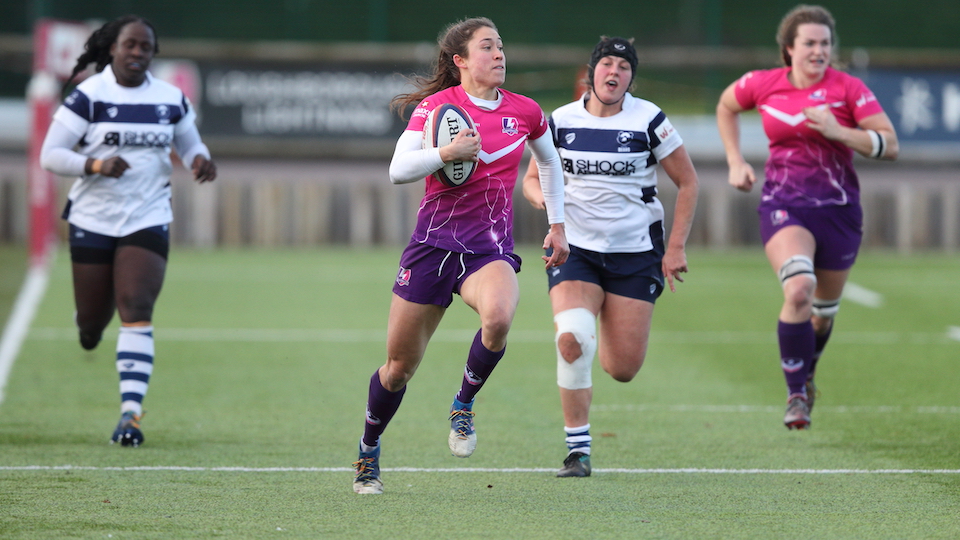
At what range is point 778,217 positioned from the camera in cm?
816

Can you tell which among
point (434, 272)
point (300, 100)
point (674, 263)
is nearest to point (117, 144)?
point (434, 272)

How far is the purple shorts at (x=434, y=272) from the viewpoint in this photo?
606cm

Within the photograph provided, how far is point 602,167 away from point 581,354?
0.99 m

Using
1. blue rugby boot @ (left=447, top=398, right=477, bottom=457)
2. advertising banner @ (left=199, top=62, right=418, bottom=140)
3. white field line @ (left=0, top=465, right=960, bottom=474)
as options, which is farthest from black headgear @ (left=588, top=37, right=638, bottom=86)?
advertising banner @ (left=199, top=62, right=418, bottom=140)

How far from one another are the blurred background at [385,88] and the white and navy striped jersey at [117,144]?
1223cm

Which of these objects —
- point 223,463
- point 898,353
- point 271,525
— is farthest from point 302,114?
point 271,525

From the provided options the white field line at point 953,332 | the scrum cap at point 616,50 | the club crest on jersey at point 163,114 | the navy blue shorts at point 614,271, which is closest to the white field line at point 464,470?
the navy blue shorts at point 614,271

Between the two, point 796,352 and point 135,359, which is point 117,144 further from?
point 796,352

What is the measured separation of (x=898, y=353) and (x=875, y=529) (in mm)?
6338

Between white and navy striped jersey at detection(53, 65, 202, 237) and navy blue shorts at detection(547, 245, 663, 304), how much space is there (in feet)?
8.00

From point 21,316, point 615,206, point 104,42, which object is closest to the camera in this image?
point 615,206

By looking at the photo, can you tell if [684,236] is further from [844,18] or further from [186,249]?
[844,18]

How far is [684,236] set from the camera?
23.2 feet

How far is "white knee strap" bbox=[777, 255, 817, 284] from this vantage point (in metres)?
7.88
